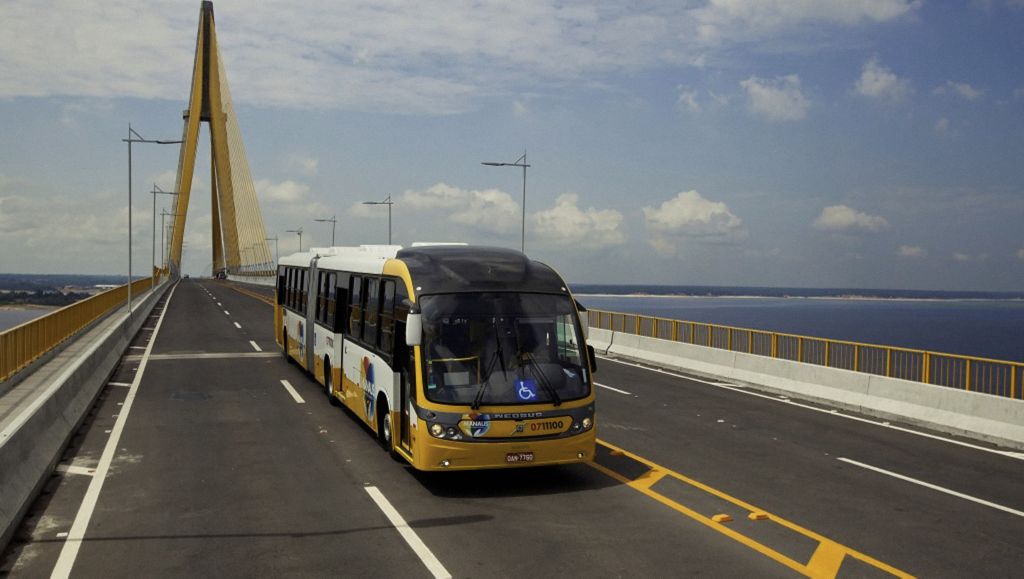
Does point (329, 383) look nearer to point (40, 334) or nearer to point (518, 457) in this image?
point (518, 457)

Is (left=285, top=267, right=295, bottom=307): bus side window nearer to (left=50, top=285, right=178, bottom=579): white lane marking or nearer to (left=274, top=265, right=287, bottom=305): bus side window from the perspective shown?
(left=274, top=265, right=287, bottom=305): bus side window

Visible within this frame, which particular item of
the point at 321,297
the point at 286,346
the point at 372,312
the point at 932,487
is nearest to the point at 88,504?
the point at 372,312

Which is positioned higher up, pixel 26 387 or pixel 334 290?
pixel 334 290

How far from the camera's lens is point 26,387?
1622 centimetres

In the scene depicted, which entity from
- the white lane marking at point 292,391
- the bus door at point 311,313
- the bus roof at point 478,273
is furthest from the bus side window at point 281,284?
the bus roof at point 478,273

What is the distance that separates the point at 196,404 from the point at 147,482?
608cm

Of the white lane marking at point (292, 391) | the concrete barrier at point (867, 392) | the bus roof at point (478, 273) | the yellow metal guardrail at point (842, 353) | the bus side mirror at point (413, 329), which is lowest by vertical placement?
the white lane marking at point (292, 391)

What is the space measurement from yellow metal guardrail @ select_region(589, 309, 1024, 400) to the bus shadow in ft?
21.8

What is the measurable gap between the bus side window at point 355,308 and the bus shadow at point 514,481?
347 cm

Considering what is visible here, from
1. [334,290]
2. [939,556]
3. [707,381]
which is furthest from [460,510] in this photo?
[707,381]

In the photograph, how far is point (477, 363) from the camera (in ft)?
34.2

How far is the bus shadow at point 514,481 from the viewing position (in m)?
10.4

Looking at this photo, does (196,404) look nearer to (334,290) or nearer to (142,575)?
(334,290)

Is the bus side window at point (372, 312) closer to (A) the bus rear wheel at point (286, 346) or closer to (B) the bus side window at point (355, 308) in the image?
(B) the bus side window at point (355, 308)
